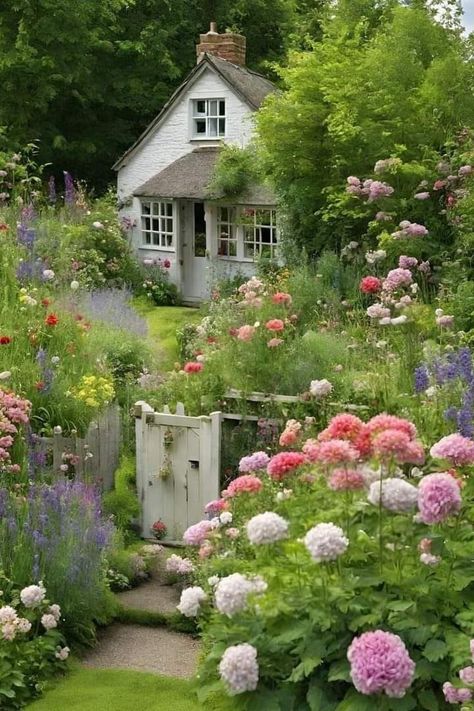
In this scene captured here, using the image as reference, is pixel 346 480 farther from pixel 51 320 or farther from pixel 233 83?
pixel 233 83

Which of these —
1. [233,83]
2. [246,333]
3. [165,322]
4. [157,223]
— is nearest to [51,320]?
[246,333]

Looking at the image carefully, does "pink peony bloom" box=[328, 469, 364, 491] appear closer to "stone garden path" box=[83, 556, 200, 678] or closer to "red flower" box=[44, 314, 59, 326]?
"stone garden path" box=[83, 556, 200, 678]

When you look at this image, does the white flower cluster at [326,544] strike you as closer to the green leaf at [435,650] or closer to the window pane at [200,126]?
the green leaf at [435,650]

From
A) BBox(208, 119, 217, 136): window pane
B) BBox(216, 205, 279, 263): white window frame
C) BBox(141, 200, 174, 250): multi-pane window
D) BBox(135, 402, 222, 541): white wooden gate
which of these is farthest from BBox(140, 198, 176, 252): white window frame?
BBox(135, 402, 222, 541): white wooden gate

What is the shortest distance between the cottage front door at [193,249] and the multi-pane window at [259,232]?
55.5 inches

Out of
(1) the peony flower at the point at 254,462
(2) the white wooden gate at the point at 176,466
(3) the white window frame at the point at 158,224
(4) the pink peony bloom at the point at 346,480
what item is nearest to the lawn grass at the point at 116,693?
(1) the peony flower at the point at 254,462

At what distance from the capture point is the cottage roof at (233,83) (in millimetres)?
19578

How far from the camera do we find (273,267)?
1670 centimetres

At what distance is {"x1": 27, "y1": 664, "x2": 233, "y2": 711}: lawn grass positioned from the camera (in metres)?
5.25

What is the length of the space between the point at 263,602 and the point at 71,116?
75.6 feet

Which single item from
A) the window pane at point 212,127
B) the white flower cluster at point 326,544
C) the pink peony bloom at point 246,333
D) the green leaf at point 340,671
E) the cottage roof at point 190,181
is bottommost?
the green leaf at point 340,671

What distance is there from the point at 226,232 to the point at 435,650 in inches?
646

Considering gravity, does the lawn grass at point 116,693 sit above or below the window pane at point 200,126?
below

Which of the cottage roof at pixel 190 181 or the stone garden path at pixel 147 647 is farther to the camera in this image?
the cottage roof at pixel 190 181
